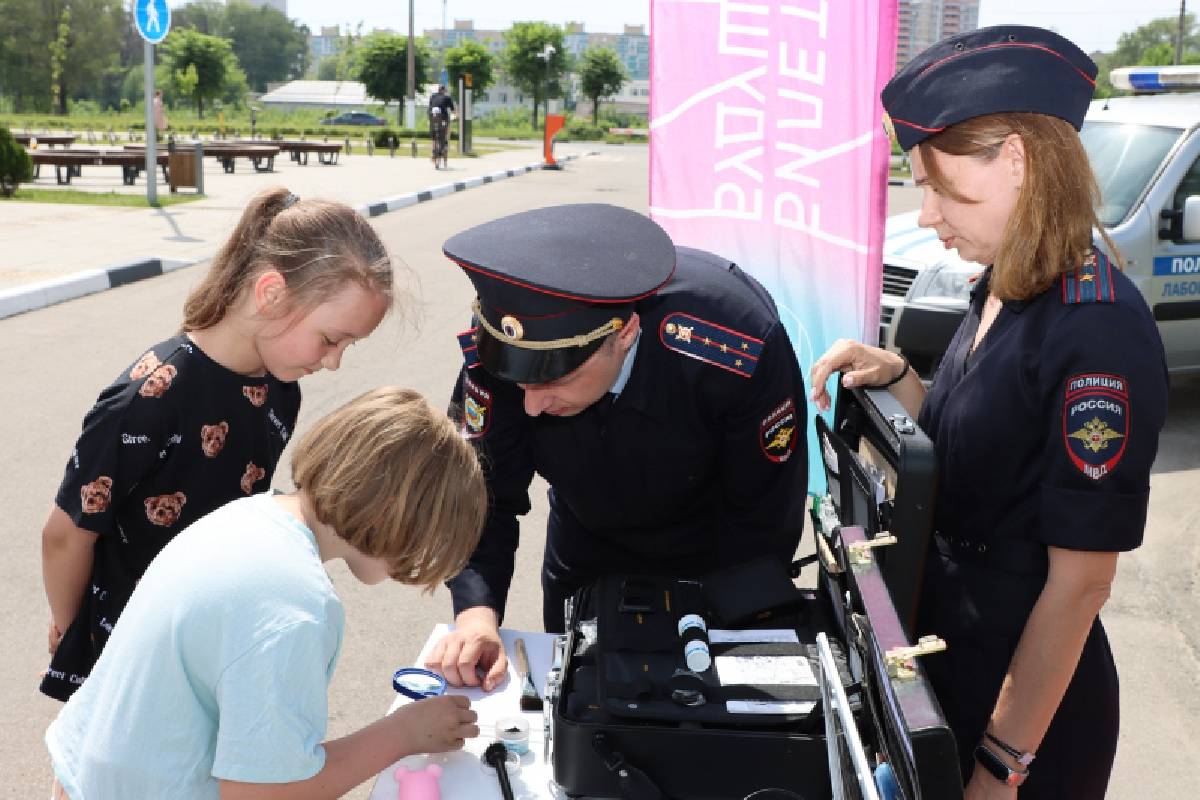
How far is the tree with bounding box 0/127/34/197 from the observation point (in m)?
13.9

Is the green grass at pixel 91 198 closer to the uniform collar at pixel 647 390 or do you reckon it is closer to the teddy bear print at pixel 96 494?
the teddy bear print at pixel 96 494

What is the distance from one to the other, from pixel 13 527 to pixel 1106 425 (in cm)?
420

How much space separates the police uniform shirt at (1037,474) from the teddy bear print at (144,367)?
1.47m

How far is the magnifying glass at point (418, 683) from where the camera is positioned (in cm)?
185

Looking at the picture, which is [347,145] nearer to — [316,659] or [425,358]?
[425,358]

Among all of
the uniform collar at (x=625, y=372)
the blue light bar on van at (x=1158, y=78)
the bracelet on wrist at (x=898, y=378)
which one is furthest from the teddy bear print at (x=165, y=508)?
the blue light bar on van at (x=1158, y=78)

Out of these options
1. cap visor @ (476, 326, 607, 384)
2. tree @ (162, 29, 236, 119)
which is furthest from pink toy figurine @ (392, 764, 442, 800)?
tree @ (162, 29, 236, 119)

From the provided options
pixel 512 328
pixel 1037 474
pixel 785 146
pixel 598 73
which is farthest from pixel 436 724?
pixel 598 73

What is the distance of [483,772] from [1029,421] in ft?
3.32

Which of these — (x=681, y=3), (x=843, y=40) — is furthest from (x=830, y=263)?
(x=681, y=3)

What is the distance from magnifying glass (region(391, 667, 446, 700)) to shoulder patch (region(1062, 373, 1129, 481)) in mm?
1134

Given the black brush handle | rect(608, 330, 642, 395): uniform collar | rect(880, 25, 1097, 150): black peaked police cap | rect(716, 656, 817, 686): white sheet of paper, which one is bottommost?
the black brush handle

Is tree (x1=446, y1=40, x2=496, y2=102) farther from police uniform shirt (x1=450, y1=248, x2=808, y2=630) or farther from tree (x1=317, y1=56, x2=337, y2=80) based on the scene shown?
tree (x1=317, y1=56, x2=337, y2=80)

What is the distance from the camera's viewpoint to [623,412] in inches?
86.0
